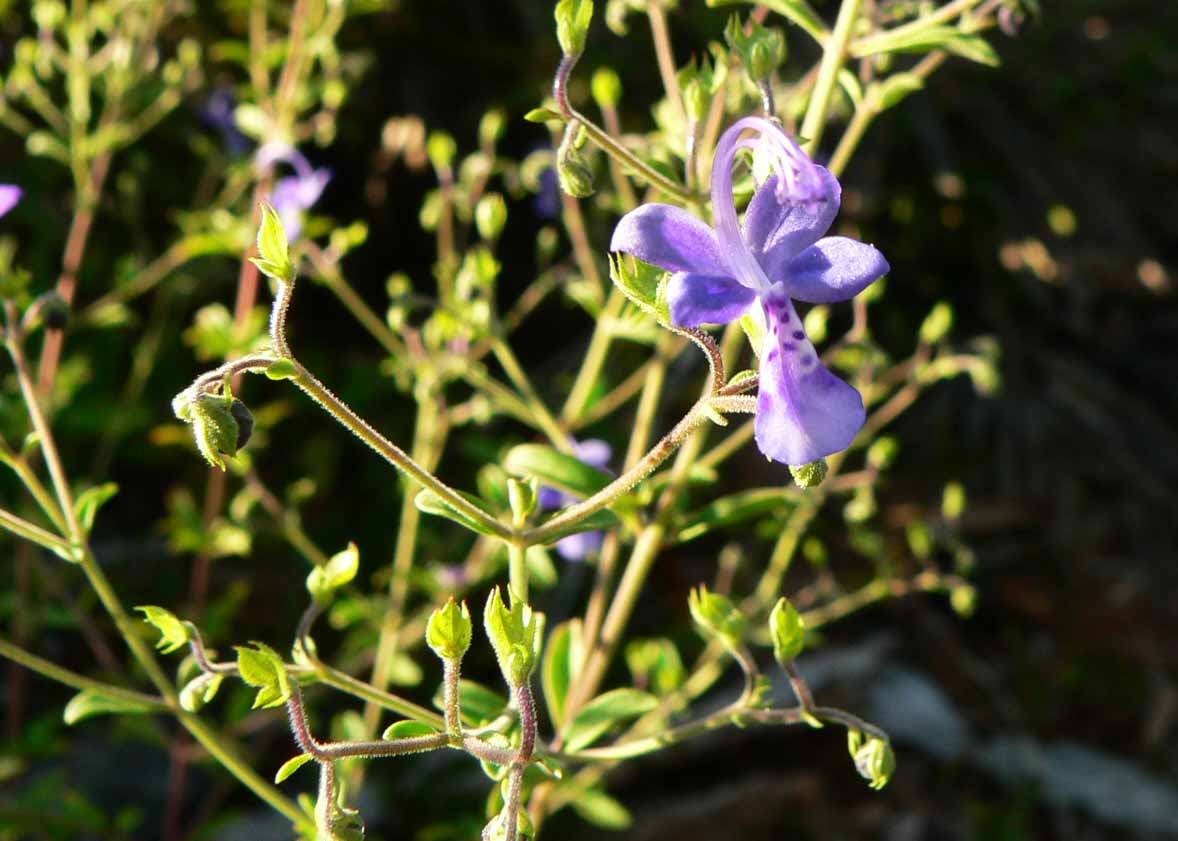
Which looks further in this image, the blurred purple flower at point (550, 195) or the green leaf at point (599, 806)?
the blurred purple flower at point (550, 195)

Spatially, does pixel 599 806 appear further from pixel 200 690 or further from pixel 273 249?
pixel 273 249

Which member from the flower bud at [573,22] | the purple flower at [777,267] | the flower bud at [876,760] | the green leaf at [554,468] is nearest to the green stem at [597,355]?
the green leaf at [554,468]

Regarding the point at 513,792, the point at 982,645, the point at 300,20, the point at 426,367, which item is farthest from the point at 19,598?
the point at 982,645

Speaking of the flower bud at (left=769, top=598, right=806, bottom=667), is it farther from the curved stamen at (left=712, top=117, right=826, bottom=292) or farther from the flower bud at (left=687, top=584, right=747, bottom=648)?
the curved stamen at (left=712, top=117, right=826, bottom=292)

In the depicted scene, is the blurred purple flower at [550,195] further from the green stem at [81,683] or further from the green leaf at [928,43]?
the green stem at [81,683]

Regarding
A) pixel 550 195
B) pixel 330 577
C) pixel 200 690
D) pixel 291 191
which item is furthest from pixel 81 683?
pixel 550 195

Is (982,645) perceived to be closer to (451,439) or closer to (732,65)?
(451,439)

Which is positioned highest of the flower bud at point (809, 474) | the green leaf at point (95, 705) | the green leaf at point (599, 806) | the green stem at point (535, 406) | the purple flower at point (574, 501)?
the flower bud at point (809, 474)
